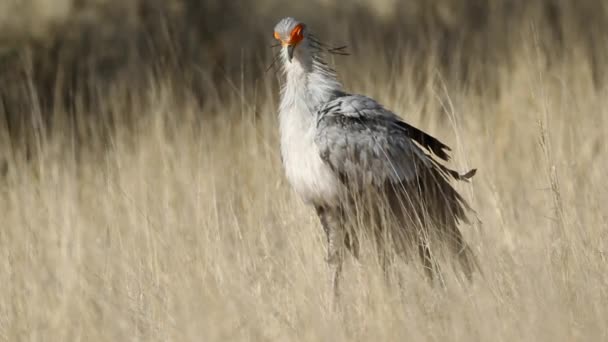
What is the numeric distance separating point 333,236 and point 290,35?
3.22 feet

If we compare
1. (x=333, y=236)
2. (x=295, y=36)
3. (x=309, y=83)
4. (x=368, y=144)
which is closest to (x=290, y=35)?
(x=295, y=36)

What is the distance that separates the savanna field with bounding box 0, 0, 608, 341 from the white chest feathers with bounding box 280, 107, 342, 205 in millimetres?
280

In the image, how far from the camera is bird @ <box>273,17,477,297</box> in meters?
4.98

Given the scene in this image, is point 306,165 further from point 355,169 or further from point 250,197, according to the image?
point 250,197

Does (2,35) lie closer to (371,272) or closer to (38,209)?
(38,209)

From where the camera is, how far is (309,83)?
5238 mm

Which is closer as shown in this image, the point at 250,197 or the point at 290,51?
the point at 290,51

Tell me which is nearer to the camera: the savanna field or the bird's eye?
the savanna field

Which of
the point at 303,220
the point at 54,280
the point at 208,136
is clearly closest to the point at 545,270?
the point at 303,220

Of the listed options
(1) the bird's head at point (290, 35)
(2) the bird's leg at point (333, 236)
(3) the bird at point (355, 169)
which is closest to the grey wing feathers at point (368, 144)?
(3) the bird at point (355, 169)

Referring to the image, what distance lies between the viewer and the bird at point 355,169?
4.98 metres

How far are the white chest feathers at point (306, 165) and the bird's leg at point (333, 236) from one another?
3.5 inches

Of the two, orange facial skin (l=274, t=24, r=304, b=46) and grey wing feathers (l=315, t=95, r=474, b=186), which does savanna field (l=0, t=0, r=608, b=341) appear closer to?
grey wing feathers (l=315, t=95, r=474, b=186)

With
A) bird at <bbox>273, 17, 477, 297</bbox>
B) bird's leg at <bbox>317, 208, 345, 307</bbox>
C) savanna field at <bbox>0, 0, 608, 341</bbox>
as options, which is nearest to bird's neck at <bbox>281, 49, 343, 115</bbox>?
bird at <bbox>273, 17, 477, 297</bbox>
